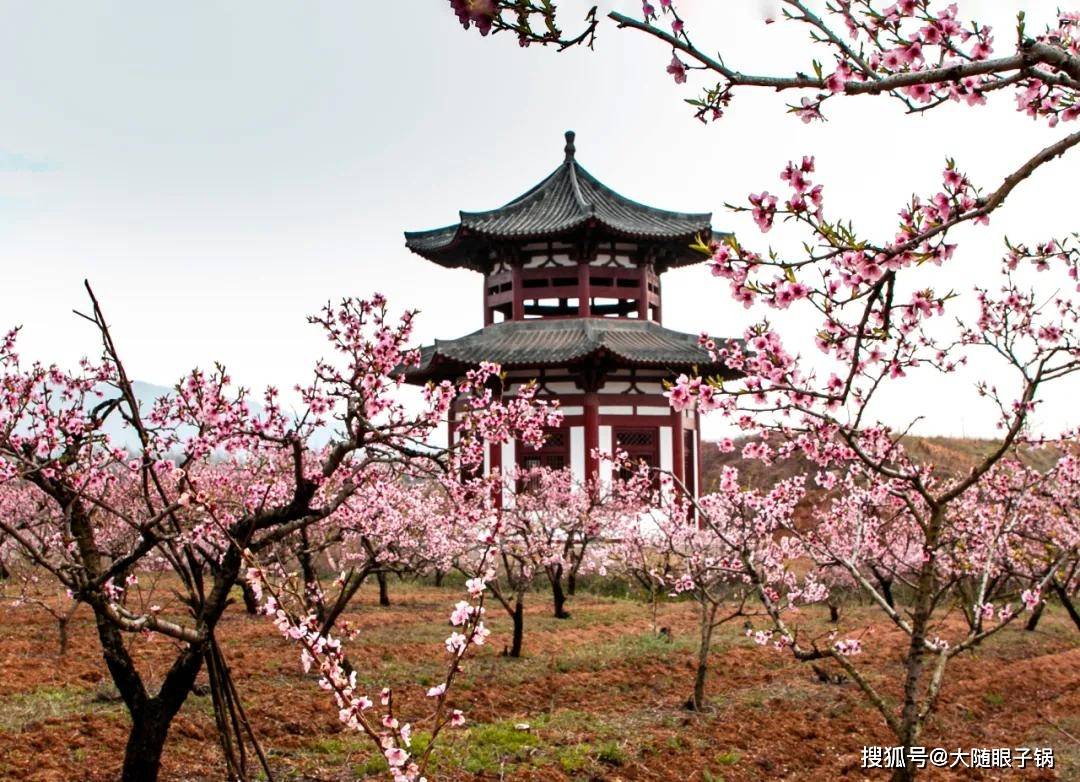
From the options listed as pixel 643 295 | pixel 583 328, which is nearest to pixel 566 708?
pixel 583 328

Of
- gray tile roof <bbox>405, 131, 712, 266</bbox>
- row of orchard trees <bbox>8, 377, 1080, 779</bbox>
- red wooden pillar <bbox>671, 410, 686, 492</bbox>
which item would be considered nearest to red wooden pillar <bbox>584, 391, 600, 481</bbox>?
row of orchard trees <bbox>8, 377, 1080, 779</bbox>

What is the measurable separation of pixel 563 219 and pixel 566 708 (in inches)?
761

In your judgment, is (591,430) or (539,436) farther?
(591,430)

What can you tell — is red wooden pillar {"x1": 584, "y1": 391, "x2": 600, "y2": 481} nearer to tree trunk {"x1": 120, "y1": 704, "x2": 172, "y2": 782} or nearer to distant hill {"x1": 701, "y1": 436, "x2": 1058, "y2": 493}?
distant hill {"x1": 701, "y1": 436, "x2": 1058, "y2": 493}

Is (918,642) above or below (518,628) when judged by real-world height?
above

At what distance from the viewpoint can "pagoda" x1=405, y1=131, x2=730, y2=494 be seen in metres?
25.9

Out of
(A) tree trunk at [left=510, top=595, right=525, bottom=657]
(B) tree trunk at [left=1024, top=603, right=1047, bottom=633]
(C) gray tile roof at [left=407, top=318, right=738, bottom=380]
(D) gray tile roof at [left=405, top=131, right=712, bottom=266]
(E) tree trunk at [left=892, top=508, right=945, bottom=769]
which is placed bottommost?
(B) tree trunk at [left=1024, top=603, right=1047, bottom=633]

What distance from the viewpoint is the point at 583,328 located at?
27281mm

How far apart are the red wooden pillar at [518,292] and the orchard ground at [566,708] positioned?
41.5 feet

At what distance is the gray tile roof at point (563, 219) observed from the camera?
87.9 ft

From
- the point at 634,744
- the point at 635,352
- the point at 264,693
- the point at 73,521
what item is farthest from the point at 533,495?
the point at 73,521

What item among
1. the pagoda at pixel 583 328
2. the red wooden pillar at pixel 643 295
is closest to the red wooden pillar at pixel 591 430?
the pagoda at pixel 583 328

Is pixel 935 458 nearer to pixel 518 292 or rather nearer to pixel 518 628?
pixel 518 292

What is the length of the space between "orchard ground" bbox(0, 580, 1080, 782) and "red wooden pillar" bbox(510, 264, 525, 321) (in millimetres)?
12653
